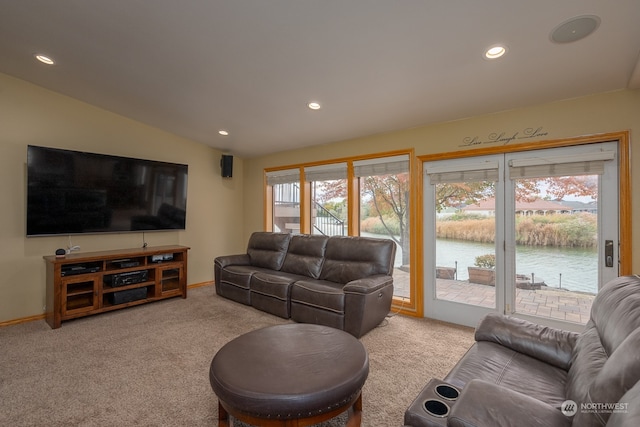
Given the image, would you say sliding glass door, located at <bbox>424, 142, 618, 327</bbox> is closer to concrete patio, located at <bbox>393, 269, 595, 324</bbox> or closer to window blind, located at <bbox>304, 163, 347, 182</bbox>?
concrete patio, located at <bbox>393, 269, 595, 324</bbox>

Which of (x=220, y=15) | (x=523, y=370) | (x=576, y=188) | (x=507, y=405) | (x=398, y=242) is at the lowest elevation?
(x=523, y=370)

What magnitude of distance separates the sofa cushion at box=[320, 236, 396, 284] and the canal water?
0.96m

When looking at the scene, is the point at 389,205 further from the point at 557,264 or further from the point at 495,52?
the point at 495,52

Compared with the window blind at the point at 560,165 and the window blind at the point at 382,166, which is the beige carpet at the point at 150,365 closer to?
the window blind at the point at 560,165

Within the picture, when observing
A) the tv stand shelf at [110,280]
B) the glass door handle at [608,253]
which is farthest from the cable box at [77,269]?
the glass door handle at [608,253]

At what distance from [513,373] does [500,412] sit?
27.5 inches

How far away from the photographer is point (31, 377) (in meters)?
2.21

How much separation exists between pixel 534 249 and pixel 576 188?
688 millimetres

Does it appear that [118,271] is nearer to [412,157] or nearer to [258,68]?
[258,68]

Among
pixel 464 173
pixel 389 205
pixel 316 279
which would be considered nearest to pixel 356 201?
pixel 389 205

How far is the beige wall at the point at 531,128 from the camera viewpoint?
246cm

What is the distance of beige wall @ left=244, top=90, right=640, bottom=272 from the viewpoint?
2455 millimetres

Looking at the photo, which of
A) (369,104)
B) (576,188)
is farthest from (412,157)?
(576,188)

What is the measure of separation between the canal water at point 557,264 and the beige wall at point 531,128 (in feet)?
1.02
